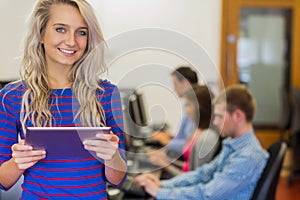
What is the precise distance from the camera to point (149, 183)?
214 centimetres

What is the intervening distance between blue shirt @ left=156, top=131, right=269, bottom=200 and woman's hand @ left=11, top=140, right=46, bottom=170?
1007mm

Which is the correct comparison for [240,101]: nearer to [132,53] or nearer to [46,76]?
[132,53]

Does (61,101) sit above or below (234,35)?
above

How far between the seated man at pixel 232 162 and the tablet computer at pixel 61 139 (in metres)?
0.92

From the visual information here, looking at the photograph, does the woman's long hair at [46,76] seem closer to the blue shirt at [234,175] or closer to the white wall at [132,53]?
the white wall at [132,53]

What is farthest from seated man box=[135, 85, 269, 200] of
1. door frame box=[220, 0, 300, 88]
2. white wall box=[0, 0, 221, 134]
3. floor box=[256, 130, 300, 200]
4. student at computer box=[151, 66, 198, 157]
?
door frame box=[220, 0, 300, 88]

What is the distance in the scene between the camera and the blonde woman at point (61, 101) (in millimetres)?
1211

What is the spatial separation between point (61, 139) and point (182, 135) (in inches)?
87.8

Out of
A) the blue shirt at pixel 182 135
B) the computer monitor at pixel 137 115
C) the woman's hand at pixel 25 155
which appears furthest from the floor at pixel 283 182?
the woman's hand at pixel 25 155

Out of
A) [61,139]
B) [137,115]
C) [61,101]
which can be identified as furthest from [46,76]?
[137,115]

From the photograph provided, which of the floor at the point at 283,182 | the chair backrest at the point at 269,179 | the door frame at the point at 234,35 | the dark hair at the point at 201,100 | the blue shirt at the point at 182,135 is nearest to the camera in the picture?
the chair backrest at the point at 269,179

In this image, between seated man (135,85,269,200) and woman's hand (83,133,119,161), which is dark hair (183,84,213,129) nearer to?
seated man (135,85,269,200)

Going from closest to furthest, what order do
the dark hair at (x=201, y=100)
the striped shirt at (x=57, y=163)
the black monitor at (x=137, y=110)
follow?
the striped shirt at (x=57, y=163)
the dark hair at (x=201, y=100)
the black monitor at (x=137, y=110)

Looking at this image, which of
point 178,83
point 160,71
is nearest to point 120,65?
point 160,71
